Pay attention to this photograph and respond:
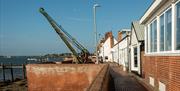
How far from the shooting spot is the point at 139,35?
23.1m

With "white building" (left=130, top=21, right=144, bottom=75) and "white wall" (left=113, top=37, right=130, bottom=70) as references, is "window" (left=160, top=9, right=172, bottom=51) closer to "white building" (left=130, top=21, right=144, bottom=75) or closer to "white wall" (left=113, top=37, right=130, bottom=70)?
"white building" (left=130, top=21, right=144, bottom=75)

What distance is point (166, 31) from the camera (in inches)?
428

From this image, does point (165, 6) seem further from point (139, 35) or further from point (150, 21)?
point (139, 35)

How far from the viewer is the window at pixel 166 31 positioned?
405 inches

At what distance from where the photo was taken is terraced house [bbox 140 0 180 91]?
941cm

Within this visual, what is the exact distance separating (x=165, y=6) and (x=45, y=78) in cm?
2093

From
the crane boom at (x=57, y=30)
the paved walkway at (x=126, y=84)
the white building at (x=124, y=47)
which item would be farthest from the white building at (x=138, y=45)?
the crane boom at (x=57, y=30)

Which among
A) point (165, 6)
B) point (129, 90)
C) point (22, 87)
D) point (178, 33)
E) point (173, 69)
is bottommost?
point (22, 87)

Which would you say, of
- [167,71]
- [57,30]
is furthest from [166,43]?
[57,30]

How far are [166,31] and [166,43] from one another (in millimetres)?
391

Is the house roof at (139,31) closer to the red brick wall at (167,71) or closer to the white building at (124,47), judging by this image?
the white building at (124,47)

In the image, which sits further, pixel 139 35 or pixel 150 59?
pixel 139 35

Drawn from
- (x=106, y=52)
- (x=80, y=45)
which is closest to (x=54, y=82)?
(x=80, y=45)

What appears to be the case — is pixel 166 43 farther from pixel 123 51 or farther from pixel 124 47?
pixel 123 51
